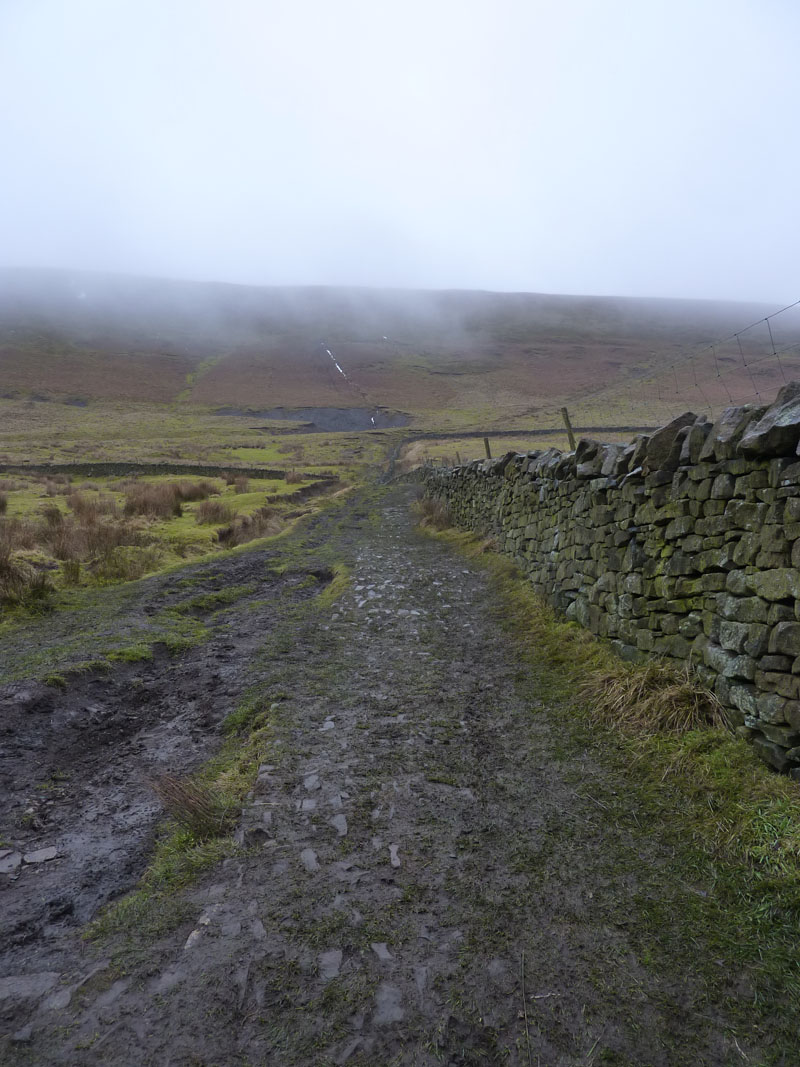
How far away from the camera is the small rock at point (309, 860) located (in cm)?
329

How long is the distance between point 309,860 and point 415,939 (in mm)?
824

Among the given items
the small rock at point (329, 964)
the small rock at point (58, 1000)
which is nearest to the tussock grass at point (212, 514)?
the small rock at point (58, 1000)

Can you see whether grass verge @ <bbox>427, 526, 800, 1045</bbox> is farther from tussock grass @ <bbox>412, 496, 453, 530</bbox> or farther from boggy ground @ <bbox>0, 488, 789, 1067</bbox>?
tussock grass @ <bbox>412, 496, 453, 530</bbox>

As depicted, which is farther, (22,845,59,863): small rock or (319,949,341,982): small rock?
(22,845,59,863): small rock

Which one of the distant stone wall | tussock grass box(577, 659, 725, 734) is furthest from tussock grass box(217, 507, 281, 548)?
tussock grass box(577, 659, 725, 734)

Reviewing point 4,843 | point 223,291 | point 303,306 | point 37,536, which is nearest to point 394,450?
point 37,536

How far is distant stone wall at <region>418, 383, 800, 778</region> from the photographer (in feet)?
12.3

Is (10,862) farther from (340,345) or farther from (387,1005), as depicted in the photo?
(340,345)

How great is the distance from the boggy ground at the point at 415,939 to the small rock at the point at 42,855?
38 centimetres

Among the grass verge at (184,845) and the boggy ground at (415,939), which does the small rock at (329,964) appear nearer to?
the boggy ground at (415,939)

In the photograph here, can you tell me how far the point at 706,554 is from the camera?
15.1 ft

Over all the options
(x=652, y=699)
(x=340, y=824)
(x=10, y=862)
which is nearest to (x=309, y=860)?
(x=340, y=824)

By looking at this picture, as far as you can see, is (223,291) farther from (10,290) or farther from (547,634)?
(547,634)

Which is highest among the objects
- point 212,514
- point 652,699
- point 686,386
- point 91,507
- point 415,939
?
point 686,386
